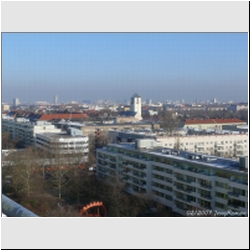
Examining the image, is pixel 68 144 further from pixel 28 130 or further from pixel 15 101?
pixel 15 101

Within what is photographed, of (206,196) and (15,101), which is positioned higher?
(15,101)

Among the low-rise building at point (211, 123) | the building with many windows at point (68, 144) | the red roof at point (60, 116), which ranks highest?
the red roof at point (60, 116)

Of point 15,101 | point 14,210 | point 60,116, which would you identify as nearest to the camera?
point 14,210

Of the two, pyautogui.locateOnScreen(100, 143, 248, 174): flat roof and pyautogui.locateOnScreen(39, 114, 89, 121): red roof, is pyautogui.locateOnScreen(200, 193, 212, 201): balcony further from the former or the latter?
pyautogui.locateOnScreen(39, 114, 89, 121): red roof

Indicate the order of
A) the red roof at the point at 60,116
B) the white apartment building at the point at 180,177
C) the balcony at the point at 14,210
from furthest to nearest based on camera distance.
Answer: the red roof at the point at 60,116 → the white apartment building at the point at 180,177 → the balcony at the point at 14,210

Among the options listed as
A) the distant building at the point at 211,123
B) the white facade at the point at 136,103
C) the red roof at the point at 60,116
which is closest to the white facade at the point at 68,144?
the distant building at the point at 211,123

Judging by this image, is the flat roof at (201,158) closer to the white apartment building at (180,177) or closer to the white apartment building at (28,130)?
the white apartment building at (180,177)

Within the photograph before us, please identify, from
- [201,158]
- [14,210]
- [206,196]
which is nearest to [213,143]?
[201,158]

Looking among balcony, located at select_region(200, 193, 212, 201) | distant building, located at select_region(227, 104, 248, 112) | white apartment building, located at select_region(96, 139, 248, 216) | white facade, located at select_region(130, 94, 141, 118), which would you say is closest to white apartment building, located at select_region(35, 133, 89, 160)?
white apartment building, located at select_region(96, 139, 248, 216)

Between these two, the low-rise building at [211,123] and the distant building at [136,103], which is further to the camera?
the distant building at [136,103]
